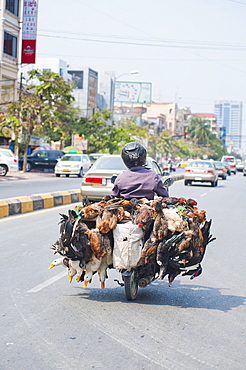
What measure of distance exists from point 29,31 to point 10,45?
2151 mm

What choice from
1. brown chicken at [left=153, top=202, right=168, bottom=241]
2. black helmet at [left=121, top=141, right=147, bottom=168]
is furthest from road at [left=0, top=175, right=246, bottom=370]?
black helmet at [left=121, top=141, right=147, bottom=168]

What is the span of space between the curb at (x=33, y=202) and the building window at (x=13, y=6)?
25.8m

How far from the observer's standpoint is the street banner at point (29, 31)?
38.6 metres

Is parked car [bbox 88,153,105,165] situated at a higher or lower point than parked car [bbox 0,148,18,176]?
higher

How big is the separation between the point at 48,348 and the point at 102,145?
47.7 meters

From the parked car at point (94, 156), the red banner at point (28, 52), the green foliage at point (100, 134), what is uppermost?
the red banner at point (28, 52)

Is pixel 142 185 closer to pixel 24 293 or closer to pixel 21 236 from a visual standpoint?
pixel 24 293

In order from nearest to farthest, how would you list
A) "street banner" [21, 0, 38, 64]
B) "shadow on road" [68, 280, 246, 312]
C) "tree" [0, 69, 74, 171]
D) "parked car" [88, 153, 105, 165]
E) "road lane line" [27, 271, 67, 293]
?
"shadow on road" [68, 280, 246, 312] → "road lane line" [27, 271, 67, 293] → "tree" [0, 69, 74, 171] → "street banner" [21, 0, 38, 64] → "parked car" [88, 153, 105, 165]

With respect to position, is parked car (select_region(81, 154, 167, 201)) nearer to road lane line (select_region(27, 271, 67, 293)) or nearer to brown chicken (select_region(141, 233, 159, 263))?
road lane line (select_region(27, 271, 67, 293))

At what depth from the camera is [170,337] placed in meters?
4.55

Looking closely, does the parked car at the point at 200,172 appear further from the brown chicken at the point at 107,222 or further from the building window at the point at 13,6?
the brown chicken at the point at 107,222

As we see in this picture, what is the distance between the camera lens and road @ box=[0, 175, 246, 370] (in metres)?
Answer: 4.01

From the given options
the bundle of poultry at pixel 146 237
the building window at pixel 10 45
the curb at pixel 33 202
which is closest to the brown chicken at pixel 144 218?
the bundle of poultry at pixel 146 237

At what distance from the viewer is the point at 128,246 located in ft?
17.6
